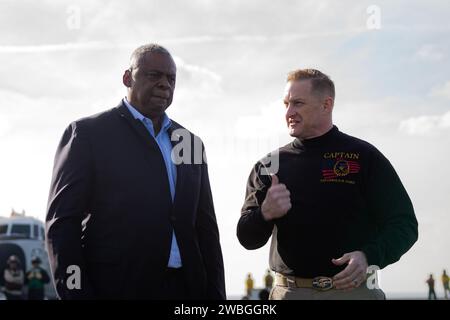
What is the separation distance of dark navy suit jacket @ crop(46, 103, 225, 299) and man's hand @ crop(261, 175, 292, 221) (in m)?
0.51

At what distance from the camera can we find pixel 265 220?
363 centimetres

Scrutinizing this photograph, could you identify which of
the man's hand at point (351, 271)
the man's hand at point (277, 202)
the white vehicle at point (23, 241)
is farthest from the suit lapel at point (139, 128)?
the white vehicle at point (23, 241)

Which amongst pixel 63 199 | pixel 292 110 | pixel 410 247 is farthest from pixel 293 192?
pixel 63 199

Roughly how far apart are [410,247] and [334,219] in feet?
1.77

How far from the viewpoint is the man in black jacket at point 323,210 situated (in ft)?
12.2

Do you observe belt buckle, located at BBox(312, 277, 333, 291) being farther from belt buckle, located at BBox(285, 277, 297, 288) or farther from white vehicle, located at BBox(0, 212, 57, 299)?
white vehicle, located at BBox(0, 212, 57, 299)

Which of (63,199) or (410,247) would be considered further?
(410,247)

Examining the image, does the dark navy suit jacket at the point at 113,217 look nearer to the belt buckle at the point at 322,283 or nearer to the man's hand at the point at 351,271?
the belt buckle at the point at 322,283

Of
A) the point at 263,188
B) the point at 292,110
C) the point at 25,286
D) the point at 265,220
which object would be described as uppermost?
the point at 292,110

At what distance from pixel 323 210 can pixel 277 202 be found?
1.56 feet

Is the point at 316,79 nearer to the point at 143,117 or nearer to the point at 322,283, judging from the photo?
the point at 143,117

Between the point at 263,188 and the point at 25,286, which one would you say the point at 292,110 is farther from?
the point at 25,286

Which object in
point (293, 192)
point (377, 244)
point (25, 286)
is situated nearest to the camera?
point (377, 244)
